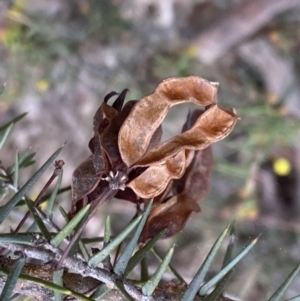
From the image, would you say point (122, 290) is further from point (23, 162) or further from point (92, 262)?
point (23, 162)

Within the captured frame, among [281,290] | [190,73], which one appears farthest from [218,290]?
[190,73]

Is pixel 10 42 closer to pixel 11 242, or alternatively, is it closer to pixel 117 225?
pixel 117 225

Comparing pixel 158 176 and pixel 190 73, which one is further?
pixel 190 73

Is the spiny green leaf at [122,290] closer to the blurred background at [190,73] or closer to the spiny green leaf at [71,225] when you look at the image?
the spiny green leaf at [71,225]

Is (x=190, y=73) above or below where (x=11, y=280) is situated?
above

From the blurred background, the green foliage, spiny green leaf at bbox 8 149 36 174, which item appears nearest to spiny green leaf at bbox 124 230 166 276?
the green foliage

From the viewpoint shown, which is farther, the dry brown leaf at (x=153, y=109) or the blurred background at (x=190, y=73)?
the blurred background at (x=190, y=73)

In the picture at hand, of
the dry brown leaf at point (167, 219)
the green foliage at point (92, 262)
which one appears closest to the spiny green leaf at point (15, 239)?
the green foliage at point (92, 262)
